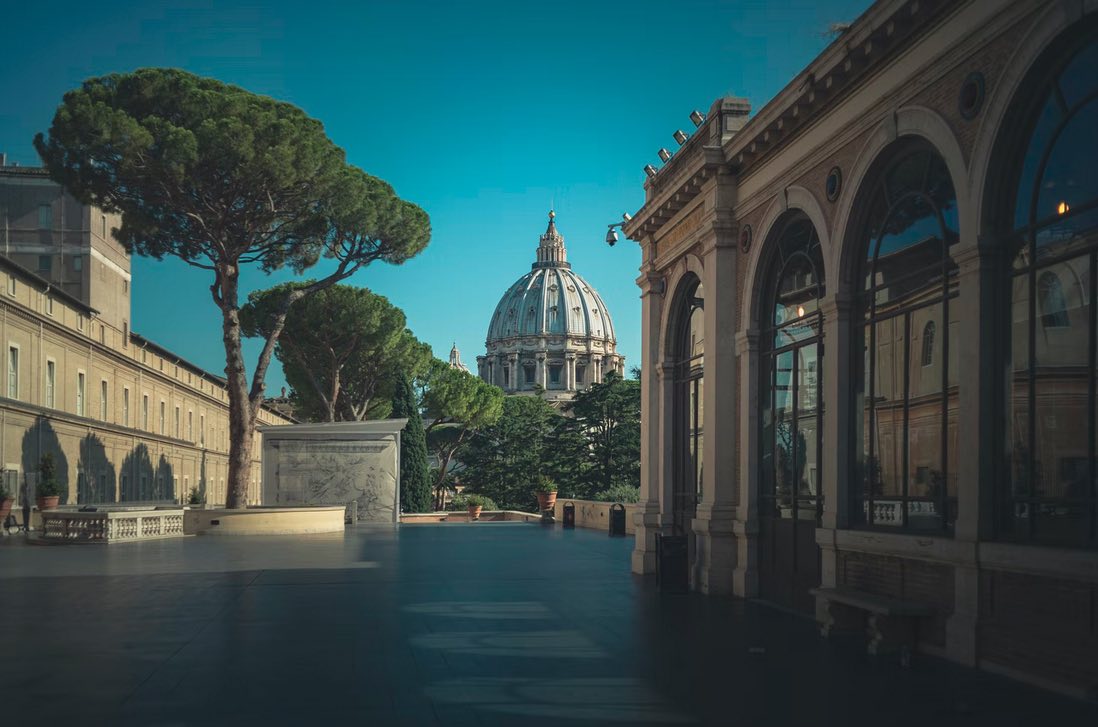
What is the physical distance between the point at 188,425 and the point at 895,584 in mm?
54746

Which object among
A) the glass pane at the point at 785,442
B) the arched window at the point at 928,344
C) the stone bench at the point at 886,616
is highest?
the arched window at the point at 928,344

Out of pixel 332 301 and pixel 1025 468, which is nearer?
pixel 1025 468

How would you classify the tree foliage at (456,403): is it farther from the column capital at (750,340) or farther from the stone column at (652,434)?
the column capital at (750,340)

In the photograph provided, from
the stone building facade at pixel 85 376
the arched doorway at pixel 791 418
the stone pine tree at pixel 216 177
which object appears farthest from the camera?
the stone building facade at pixel 85 376

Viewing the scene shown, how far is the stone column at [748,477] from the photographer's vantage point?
15453 mm

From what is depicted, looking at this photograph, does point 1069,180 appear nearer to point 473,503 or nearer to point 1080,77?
point 1080,77

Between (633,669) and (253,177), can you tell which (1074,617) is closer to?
(633,669)

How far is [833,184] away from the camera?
43.1 ft

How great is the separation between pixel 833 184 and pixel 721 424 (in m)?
4.33

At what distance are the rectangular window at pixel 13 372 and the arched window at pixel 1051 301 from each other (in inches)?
1308

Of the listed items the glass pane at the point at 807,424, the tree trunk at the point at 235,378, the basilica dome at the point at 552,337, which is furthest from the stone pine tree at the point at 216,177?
the basilica dome at the point at 552,337

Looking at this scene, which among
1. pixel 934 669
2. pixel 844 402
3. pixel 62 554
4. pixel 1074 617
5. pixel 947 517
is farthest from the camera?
pixel 62 554

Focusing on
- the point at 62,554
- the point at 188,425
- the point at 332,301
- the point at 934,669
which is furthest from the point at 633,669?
the point at 188,425

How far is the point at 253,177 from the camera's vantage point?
105 feet
